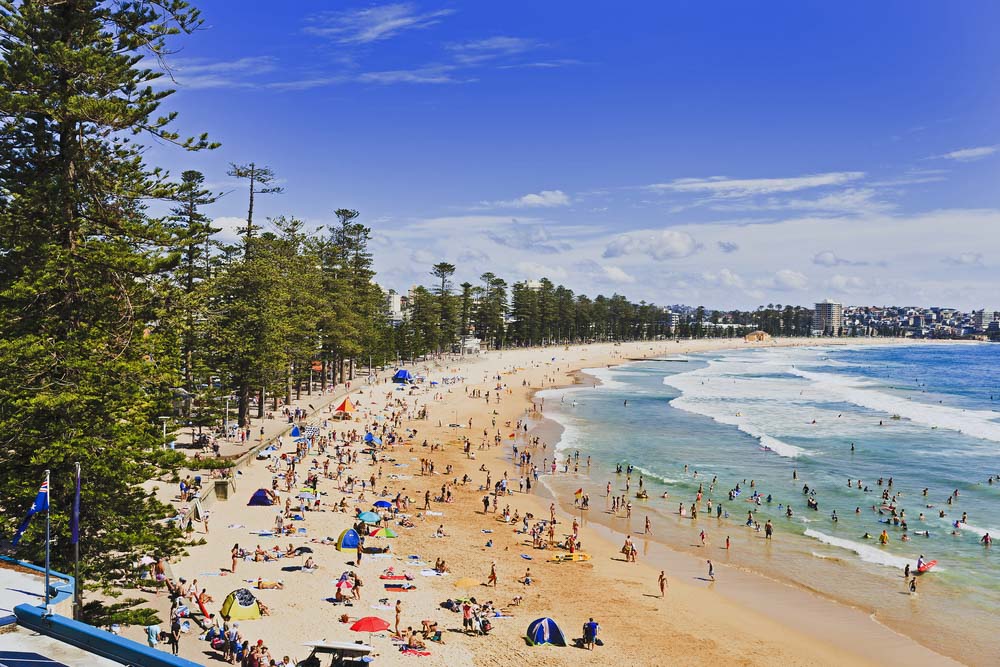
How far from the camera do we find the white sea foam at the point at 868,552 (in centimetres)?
2511

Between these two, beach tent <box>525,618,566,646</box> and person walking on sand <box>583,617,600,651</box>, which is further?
person walking on sand <box>583,617,600,651</box>

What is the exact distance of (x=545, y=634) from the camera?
57.5ft

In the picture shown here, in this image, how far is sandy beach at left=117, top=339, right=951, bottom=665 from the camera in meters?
17.3

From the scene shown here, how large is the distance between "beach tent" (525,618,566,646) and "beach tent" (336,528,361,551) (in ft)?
22.7

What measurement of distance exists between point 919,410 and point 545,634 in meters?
58.9

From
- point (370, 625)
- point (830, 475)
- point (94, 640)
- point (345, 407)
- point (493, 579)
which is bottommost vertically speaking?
point (493, 579)

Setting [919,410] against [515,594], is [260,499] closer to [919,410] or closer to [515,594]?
[515,594]

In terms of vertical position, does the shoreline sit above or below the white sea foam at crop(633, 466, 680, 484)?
below

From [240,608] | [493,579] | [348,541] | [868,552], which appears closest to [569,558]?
[493,579]

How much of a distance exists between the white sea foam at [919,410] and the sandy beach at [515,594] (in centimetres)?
3757

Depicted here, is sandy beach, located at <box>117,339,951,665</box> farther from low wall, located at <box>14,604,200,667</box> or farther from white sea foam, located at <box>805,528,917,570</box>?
low wall, located at <box>14,604,200,667</box>

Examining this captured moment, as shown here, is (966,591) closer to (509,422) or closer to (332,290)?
(509,422)

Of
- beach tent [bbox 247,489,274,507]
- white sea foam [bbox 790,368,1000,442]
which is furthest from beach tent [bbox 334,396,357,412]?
white sea foam [bbox 790,368,1000,442]

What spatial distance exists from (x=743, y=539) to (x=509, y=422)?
26.8 m
